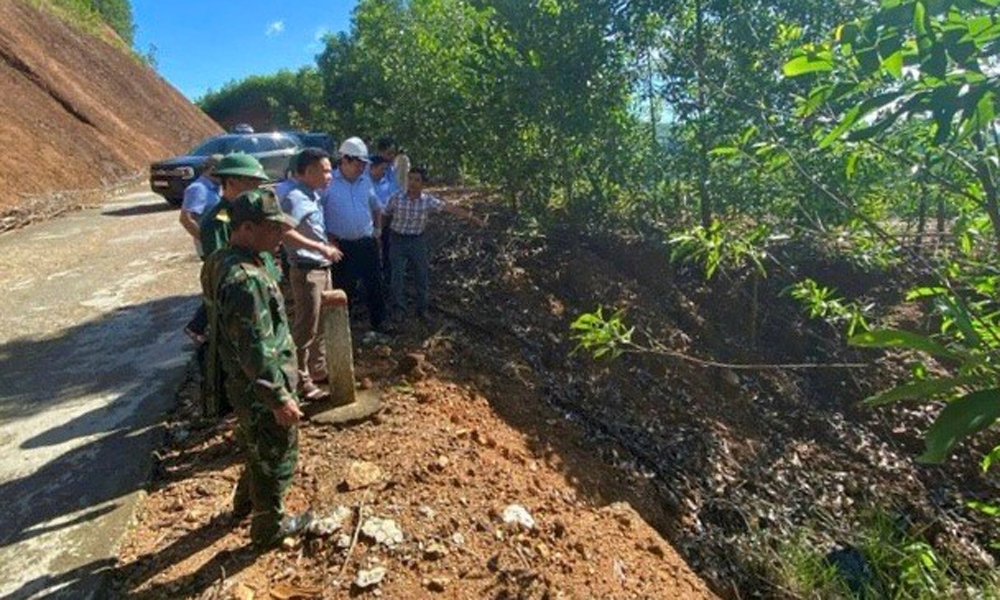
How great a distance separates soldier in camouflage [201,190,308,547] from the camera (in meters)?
2.70

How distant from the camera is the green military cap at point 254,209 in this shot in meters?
2.78

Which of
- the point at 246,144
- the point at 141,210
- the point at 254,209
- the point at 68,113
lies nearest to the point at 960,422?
the point at 254,209

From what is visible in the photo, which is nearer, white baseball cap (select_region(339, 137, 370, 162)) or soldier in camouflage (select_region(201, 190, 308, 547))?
soldier in camouflage (select_region(201, 190, 308, 547))

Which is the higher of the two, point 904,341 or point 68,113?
point 68,113

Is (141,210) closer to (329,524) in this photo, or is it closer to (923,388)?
(329,524)

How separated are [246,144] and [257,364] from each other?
1283cm

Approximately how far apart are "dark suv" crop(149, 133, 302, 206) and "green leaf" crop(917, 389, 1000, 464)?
11.5m

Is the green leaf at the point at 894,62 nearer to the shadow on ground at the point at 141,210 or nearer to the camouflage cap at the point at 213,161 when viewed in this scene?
the camouflage cap at the point at 213,161

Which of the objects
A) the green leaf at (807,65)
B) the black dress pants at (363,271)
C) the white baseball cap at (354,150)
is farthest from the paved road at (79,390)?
the green leaf at (807,65)

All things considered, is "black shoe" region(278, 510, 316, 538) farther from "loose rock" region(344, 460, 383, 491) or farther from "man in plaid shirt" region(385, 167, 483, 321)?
"man in plaid shirt" region(385, 167, 483, 321)

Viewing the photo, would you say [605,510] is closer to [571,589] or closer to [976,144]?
[571,589]

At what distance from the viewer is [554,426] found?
4.82 metres

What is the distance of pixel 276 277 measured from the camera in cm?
334

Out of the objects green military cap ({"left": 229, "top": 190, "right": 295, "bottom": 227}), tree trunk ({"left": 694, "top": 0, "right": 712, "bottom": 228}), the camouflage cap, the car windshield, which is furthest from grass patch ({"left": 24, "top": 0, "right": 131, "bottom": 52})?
green military cap ({"left": 229, "top": 190, "right": 295, "bottom": 227})
